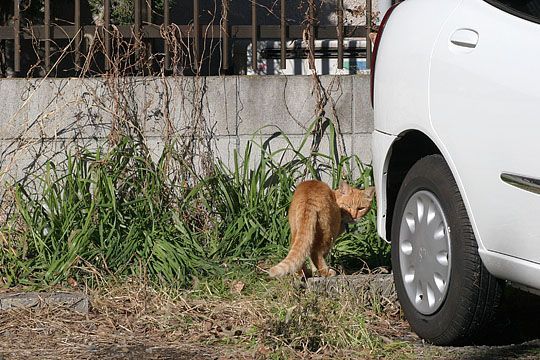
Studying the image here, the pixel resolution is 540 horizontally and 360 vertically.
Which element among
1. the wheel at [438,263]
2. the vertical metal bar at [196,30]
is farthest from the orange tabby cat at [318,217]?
the vertical metal bar at [196,30]

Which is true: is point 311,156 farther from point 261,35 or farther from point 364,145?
point 261,35

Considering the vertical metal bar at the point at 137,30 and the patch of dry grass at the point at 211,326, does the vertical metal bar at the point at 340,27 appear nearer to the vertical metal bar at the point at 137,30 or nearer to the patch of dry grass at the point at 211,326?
the vertical metal bar at the point at 137,30

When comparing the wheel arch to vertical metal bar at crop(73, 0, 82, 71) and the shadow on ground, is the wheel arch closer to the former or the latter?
the shadow on ground

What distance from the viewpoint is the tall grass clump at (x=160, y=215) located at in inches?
221

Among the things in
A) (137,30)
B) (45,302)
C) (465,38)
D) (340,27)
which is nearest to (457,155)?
(465,38)

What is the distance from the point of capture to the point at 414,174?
15.1 feet

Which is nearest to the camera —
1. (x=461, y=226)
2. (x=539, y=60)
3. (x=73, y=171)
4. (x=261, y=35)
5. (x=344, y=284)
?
(x=539, y=60)

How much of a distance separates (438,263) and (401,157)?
2.36 ft

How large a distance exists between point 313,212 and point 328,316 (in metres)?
0.81

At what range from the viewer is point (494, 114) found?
3.85 m

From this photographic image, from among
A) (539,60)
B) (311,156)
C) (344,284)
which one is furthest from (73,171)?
(539,60)

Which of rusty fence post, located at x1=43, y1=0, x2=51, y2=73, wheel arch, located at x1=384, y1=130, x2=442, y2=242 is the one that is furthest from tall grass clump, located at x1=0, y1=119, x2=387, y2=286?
wheel arch, located at x1=384, y1=130, x2=442, y2=242

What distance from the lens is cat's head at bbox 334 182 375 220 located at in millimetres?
5711

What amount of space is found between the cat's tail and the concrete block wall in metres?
1.21
